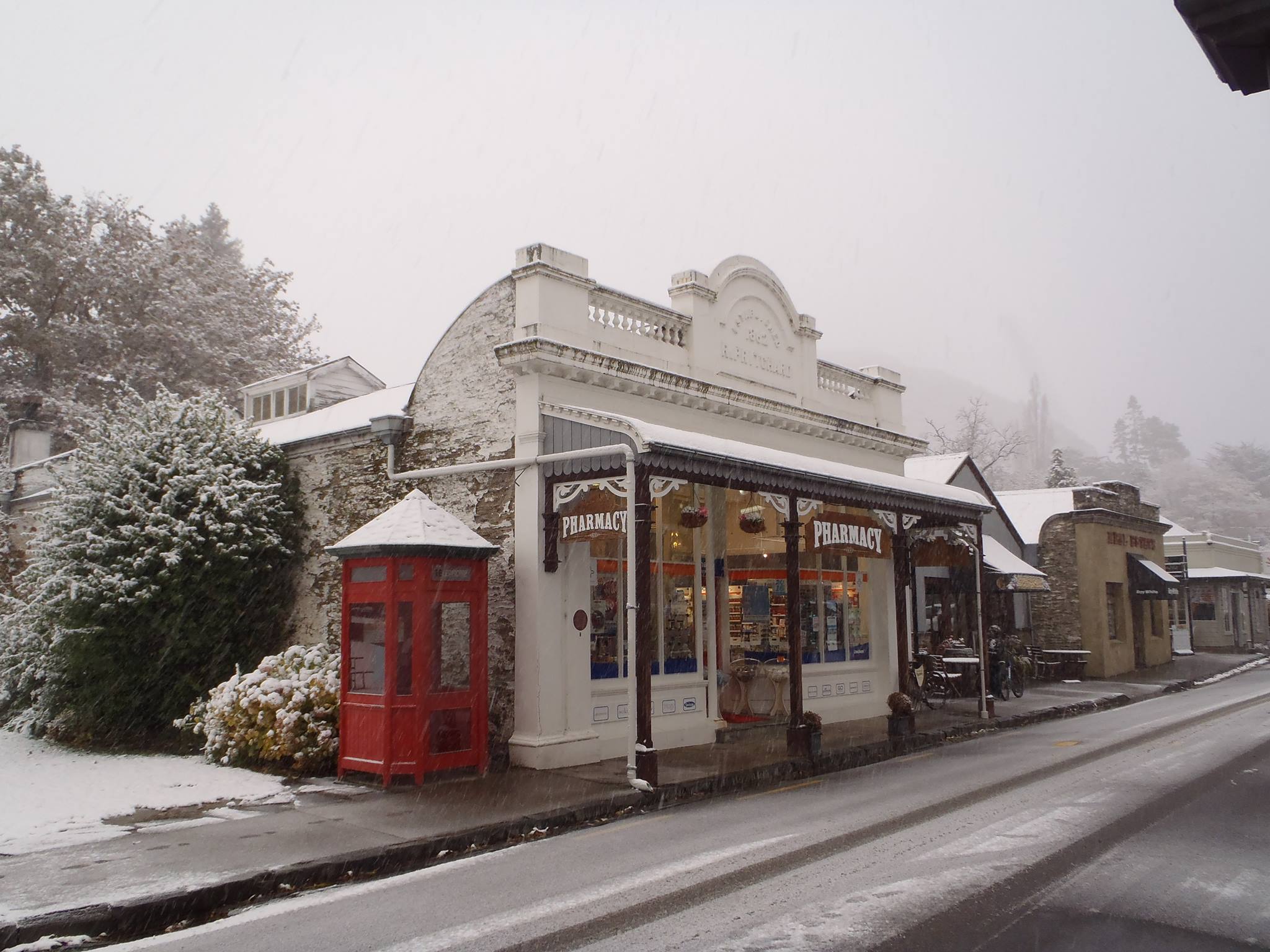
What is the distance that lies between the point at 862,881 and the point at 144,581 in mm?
10936

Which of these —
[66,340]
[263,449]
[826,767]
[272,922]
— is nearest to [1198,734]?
[826,767]

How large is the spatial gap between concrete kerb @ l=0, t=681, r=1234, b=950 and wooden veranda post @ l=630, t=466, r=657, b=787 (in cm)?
45

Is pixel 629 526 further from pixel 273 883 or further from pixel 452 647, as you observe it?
pixel 273 883

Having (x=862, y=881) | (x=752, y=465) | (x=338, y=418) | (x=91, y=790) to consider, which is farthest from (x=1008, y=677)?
(x=91, y=790)

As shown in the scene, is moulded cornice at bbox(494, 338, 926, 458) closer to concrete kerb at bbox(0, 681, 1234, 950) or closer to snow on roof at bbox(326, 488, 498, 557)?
snow on roof at bbox(326, 488, 498, 557)

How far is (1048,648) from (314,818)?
25376 millimetres

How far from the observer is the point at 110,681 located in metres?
13.6

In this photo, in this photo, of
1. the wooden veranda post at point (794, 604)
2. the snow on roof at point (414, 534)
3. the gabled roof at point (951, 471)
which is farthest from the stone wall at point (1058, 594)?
the snow on roof at point (414, 534)

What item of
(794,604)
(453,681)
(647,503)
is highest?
(647,503)

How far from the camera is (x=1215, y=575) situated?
41.2 metres

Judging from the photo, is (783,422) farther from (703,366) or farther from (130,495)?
(130,495)

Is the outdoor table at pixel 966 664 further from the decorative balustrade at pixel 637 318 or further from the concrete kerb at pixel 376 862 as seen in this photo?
the decorative balustrade at pixel 637 318

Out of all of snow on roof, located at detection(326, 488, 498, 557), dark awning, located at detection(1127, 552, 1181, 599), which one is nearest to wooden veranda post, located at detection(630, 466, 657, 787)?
snow on roof, located at detection(326, 488, 498, 557)

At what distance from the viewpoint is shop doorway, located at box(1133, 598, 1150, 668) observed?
105 ft
